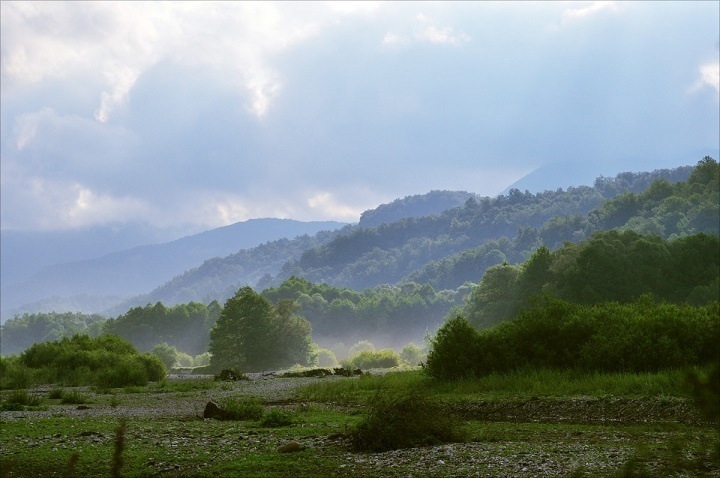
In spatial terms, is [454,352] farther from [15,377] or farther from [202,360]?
[202,360]

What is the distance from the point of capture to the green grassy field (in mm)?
11492

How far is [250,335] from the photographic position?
85.6 metres

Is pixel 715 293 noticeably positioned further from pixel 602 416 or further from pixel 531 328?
pixel 602 416

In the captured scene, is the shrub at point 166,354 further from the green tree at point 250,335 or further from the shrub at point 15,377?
the shrub at point 15,377

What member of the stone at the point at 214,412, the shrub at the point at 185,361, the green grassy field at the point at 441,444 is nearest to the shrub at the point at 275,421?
the green grassy field at the point at 441,444

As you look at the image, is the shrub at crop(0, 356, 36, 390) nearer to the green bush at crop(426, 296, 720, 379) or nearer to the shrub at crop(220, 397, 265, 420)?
the green bush at crop(426, 296, 720, 379)

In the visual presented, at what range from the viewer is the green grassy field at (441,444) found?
11492mm

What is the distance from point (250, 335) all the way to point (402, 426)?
241ft

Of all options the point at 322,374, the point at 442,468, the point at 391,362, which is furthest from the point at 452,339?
the point at 391,362

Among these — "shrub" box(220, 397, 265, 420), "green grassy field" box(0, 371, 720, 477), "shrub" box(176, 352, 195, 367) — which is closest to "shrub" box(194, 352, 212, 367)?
"shrub" box(176, 352, 195, 367)

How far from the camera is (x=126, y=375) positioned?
135ft

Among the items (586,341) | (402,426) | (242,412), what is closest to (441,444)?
(402,426)

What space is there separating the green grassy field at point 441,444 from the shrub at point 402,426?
0.19 meters

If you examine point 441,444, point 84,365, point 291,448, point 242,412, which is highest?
point 84,365
